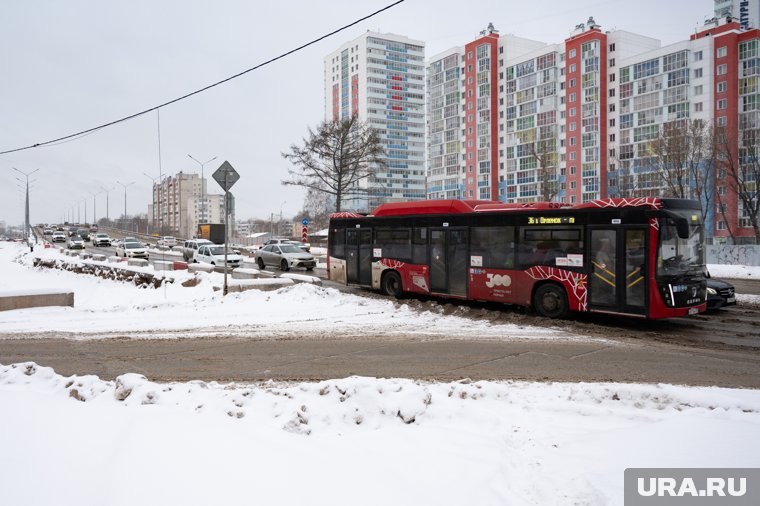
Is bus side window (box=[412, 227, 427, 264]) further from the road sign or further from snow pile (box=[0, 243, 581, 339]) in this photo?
the road sign

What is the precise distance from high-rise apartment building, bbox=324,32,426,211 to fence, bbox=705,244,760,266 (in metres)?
102

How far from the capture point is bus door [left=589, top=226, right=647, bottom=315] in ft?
40.7

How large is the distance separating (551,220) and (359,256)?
7578 mm

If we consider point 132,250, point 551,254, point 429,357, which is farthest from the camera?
point 132,250

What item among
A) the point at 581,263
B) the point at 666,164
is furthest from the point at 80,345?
the point at 666,164

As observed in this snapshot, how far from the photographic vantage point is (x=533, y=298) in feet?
47.4

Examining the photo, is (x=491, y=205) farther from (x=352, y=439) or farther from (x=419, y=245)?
(x=352, y=439)

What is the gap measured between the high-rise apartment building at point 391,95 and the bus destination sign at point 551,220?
122 m

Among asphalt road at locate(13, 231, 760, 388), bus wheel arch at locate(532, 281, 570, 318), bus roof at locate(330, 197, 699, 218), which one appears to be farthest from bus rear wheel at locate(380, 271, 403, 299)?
asphalt road at locate(13, 231, 760, 388)

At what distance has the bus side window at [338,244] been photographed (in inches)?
803

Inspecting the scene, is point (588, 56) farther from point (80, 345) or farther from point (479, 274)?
point (80, 345)

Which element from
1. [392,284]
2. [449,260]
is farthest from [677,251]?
[392,284]

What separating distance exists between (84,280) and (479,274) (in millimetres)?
26142

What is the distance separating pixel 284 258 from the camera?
31562 mm
